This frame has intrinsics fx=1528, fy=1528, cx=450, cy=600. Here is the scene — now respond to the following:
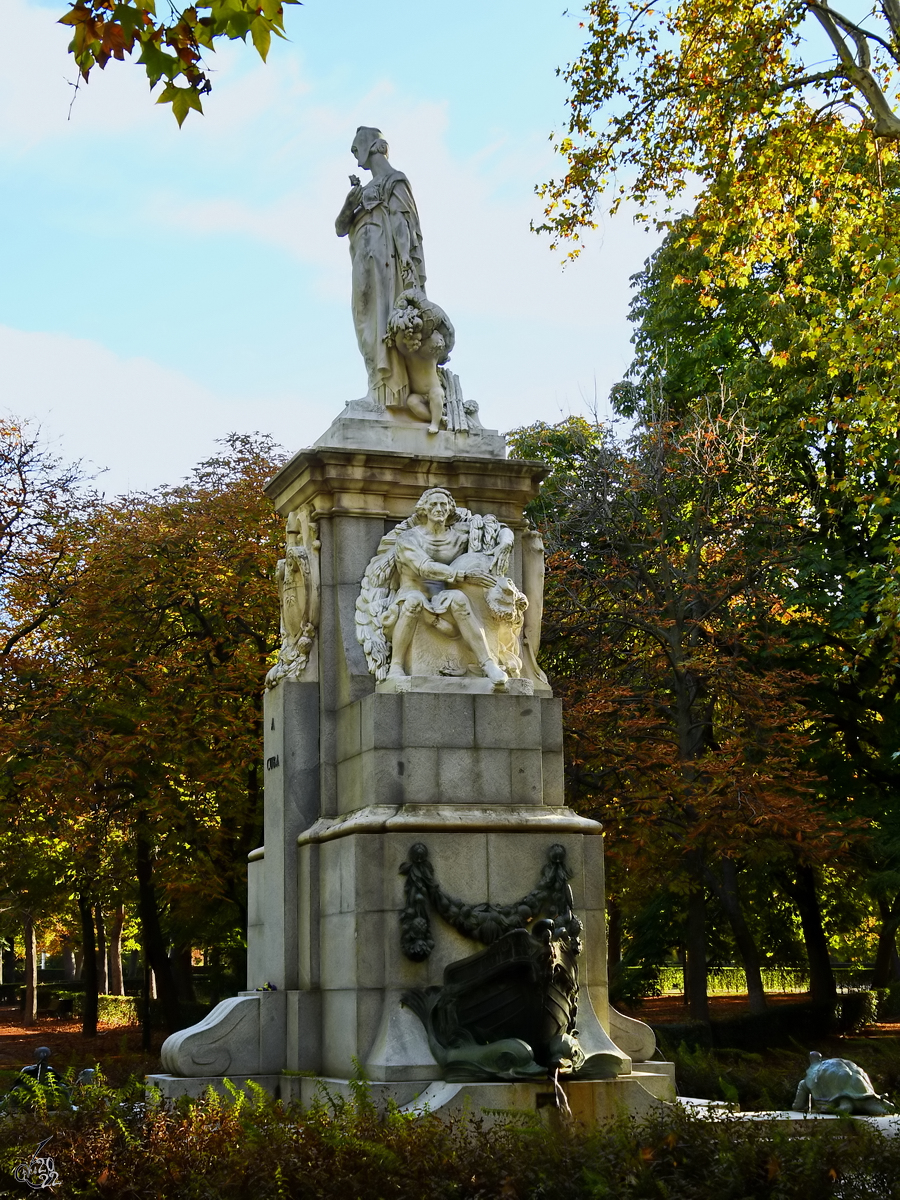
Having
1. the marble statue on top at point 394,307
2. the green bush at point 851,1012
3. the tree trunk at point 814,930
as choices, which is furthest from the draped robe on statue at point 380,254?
the green bush at point 851,1012

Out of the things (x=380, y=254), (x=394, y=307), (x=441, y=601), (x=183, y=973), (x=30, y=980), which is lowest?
(x=30, y=980)

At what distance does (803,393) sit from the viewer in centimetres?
2139

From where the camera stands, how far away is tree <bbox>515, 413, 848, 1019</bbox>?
20.4 meters

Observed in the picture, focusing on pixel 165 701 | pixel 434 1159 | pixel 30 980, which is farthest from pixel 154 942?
pixel 434 1159

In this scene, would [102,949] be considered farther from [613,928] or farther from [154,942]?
[154,942]

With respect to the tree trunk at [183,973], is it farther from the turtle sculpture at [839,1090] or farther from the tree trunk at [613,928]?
the turtle sculpture at [839,1090]

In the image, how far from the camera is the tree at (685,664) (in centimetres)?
2039

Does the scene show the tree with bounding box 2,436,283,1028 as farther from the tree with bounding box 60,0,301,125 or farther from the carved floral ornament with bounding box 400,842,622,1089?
the tree with bounding box 60,0,301,125

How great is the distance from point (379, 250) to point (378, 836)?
189 inches

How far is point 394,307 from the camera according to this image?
467 inches

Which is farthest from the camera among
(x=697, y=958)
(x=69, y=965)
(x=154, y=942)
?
(x=69, y=965)

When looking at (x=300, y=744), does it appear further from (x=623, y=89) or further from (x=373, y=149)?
(x=623, y=89)

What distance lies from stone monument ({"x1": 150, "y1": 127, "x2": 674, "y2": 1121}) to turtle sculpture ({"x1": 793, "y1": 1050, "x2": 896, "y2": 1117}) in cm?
95

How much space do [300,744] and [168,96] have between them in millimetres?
5348
